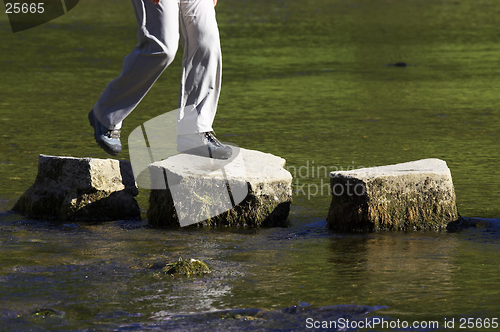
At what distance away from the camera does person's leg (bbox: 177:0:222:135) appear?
529cm

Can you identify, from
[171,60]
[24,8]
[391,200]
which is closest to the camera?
[391,200]

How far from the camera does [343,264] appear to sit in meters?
4.36

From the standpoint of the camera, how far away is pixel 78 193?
17.9 feet

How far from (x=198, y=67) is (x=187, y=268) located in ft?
5.61

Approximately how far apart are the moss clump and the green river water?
0.24 ft

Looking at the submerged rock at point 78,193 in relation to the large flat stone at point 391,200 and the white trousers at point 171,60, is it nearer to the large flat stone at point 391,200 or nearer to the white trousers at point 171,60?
the white trousers at point 171,60

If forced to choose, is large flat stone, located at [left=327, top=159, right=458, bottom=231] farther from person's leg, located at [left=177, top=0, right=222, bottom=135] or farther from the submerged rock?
the submerged rock

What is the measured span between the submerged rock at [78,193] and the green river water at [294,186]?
0.54 feet

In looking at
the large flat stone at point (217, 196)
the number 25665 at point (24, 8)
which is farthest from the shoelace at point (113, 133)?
the number 25665 at point (24, 8)

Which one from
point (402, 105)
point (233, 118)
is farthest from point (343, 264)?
point (402, 105)

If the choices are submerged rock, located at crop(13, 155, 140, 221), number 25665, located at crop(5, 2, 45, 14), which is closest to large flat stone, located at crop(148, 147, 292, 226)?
submerged rock, located at crop(13, 155, 140, 221)

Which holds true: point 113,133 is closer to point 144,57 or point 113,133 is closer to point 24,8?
point 144,57

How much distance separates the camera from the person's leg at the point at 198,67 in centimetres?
529

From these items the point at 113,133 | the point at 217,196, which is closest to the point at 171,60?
the point at 113,133
